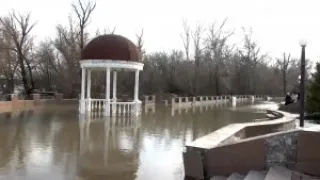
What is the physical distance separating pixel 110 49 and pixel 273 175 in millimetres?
19595

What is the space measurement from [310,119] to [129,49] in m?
12.4

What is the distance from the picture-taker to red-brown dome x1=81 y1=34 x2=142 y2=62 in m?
25.8

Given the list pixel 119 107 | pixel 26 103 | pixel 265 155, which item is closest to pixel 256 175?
pixel 265 155

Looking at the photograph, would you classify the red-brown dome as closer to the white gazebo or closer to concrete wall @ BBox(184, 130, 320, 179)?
the white gazebo

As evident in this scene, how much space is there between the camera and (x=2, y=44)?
45438 mm

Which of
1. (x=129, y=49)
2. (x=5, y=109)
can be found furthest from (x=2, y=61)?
(x=129, y=49)

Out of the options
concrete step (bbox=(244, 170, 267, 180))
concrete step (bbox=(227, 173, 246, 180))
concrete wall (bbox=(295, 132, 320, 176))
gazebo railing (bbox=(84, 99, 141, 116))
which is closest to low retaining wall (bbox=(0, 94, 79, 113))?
gazebo railing (bbox=(84, 99, 141, 116))

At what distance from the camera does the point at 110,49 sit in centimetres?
2591

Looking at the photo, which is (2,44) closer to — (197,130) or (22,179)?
(197,130)

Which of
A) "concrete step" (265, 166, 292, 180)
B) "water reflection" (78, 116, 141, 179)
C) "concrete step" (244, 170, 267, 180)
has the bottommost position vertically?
"water reflection" (78, 116, 141, 179)

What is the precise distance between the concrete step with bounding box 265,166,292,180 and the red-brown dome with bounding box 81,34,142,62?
1896 centimetres

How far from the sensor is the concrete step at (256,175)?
304 inches

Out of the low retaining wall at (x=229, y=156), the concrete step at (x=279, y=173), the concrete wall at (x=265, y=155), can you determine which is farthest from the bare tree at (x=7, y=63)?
the concrete step at (x=279, y=173)

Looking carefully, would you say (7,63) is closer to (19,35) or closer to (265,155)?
(19,35)
